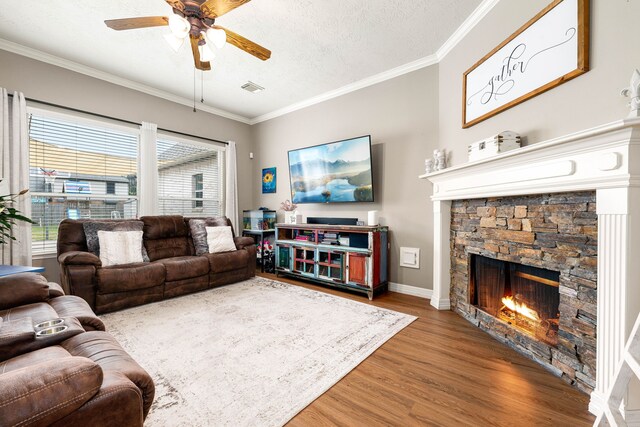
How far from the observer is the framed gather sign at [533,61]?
156 centimetres

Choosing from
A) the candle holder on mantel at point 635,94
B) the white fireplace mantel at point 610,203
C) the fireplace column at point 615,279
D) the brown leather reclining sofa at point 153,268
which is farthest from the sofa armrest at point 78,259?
the candle holder on mantel at point 635,94

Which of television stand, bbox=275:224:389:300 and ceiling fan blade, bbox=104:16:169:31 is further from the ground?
ceiling fan blade, bbox=104:16:169:31

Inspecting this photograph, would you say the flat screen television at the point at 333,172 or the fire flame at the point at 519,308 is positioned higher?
the flat screen television at the point at 333,172

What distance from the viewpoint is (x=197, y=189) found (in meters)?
4.70

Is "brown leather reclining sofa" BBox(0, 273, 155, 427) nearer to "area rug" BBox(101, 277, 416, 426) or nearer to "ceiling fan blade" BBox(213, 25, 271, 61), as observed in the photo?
"area rug" BBox(101, 277, 416, 426)

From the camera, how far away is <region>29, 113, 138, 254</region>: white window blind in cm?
317

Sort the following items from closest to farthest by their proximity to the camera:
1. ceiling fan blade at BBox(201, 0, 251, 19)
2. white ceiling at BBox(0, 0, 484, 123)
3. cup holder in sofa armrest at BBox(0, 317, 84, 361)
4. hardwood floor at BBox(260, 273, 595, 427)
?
cup holder in sofa armrest at BBox(0, 317, 84, 361)
hardwood floor at BBox(260, 273, 595, 427)
ceiling fan blade at BBox(201, 0, 251, 19)
white ceiling at BBox(0, 0, 484, 123)

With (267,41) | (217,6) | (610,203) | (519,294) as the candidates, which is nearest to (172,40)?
(217,6)

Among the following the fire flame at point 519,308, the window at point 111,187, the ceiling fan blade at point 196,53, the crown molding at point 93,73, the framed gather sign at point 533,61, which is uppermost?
the crown molding at point 93,73

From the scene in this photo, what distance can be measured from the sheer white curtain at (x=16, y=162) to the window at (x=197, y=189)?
6.53ft

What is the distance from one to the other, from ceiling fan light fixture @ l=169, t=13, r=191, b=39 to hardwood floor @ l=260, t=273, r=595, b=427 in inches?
98.9

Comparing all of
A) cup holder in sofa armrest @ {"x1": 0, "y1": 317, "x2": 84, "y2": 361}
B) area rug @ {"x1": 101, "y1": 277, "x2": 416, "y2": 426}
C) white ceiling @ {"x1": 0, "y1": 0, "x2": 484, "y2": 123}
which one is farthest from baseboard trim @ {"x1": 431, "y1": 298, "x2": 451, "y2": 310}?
cup holder in sofa armrest @ {"x1": 0, "y1": 317, "x2": 84, "y2": 361}

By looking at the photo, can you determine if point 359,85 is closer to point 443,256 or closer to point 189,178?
point 443,256

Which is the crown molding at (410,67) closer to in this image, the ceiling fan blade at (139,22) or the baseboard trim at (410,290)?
the ceiling fan blade at (139,22)
